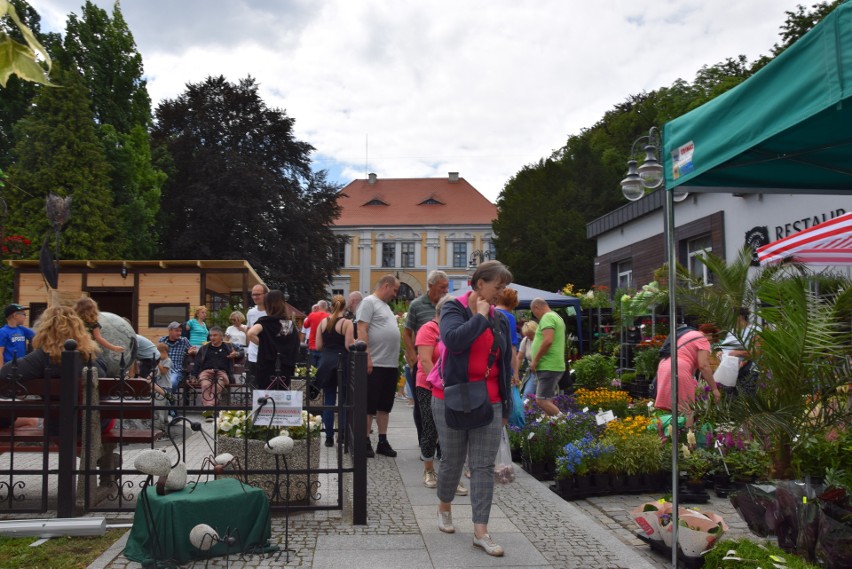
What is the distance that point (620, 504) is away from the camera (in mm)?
6535

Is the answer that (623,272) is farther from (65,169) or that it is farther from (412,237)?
(412,237)

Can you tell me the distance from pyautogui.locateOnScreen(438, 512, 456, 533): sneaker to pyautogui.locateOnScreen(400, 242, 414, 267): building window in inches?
2638

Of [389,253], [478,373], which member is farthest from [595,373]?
[389,253]

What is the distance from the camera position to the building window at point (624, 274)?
22513mm

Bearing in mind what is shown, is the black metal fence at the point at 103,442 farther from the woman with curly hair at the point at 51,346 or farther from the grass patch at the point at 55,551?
the grass patch at the point at 55,551

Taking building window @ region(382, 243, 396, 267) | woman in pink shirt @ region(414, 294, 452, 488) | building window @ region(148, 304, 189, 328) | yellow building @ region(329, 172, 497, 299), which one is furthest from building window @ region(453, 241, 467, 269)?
woman in pink shirt @ region(414, 294, 452, 488)

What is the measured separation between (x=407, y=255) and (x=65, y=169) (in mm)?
43279

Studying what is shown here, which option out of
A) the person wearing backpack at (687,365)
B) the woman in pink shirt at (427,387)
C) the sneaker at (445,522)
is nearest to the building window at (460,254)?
the person wearing backpack at (687,365)

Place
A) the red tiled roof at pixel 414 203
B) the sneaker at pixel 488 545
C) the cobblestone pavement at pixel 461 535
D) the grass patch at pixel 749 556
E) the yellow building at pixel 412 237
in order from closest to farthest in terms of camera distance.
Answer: the grass patch at pixel 749 556 → the cobblestone pavement at pixel 461 535 → the sneaker at pixel 488 545 → the yellow building at pixel 412 237 → the red tiled roof at pixel 414 203

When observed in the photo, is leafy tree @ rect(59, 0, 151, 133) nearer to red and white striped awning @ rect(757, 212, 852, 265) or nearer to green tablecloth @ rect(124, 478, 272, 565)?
red and white striped awning @ rect(757, 212, 852, 265)

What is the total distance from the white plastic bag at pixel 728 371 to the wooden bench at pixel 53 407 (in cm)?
568

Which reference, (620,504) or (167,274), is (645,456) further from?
(167,274)

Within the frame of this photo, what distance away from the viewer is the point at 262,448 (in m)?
5.92

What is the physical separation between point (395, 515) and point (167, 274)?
54.5 ft
